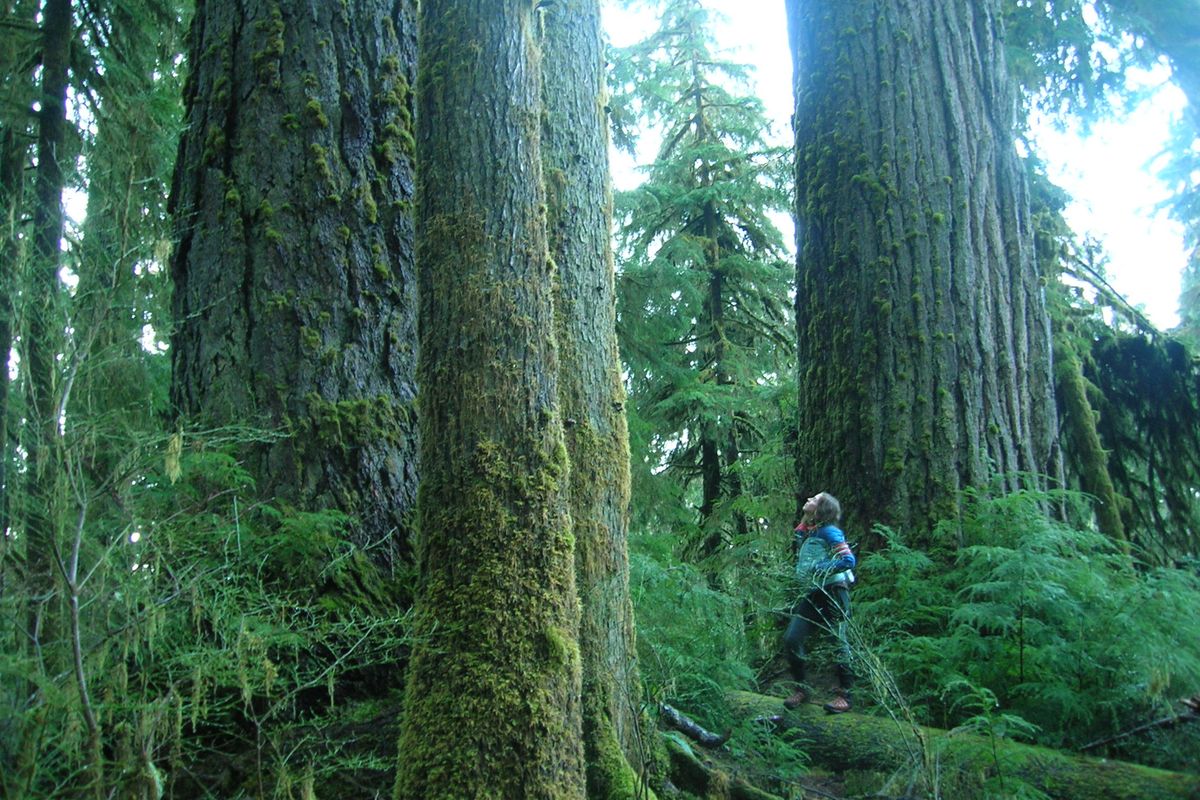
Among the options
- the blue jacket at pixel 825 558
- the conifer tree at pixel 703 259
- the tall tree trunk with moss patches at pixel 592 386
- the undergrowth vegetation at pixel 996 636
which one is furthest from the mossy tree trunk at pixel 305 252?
the conifer tree at pixel 703 259

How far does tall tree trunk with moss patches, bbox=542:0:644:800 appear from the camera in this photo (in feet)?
12.7

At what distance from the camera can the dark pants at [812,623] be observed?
5.30 m

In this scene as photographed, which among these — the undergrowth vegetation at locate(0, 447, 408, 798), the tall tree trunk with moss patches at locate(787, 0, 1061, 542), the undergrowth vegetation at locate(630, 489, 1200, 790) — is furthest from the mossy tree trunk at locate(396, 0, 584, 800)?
the tall tree trunk with moss patches at locate(787, 0, 1061, 542)

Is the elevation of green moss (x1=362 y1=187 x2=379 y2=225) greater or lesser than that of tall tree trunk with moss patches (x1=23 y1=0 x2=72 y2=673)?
greater

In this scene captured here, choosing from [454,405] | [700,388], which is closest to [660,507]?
[700,388]

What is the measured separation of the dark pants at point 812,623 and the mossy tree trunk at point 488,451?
2.32 m

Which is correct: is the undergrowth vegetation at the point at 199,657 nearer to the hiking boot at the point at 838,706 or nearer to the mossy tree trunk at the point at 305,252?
the mossy tree trunk at the point at 305,252

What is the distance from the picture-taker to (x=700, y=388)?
512 inches

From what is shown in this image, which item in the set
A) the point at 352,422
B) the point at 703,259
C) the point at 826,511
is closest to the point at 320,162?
the point at 352,422

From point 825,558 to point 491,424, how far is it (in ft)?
9.30

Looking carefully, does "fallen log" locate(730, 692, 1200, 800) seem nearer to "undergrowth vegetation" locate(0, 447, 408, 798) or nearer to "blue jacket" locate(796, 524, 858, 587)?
"blue jacket" locate(796, 524, 858, 587)

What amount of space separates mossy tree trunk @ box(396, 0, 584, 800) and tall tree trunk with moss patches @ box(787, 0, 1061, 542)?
3159 mm

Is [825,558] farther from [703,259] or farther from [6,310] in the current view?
[703,259]

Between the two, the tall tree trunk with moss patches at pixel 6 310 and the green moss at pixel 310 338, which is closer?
the tall tree trunk with moss patches at pixel 6 310
